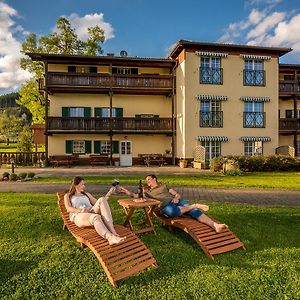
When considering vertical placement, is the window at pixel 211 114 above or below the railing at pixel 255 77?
below

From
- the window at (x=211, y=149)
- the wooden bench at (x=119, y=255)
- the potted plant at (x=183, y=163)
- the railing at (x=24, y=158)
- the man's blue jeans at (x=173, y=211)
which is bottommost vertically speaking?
the wooden bench at (x=119, y=255)

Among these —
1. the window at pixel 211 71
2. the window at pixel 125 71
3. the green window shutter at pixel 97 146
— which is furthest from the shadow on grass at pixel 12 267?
the window at pixel 125 71

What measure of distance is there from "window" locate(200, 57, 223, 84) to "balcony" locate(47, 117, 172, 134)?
4316 mm

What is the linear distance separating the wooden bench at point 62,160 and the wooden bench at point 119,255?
17.8m

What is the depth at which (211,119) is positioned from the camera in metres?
23.6

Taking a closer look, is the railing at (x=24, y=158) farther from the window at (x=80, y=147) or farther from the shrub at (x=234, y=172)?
the shrub at (x=234, y=172)

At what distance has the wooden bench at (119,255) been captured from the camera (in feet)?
14.7

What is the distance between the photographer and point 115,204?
8.55 meters

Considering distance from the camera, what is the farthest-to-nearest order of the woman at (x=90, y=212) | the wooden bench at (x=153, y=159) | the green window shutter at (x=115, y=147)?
the green window shutter at (x=115, y=147), the wooden bench at (x=153, y=159), the woman at (x=90, y=212)

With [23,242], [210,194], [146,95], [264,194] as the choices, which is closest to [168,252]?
[23,242]

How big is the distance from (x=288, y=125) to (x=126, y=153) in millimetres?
13969

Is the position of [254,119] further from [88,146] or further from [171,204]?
[171,204]

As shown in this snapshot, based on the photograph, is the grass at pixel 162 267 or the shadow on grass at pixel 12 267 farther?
the shadow on grass at pixel 12 267

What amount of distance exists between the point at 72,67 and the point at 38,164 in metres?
A: 8.29
